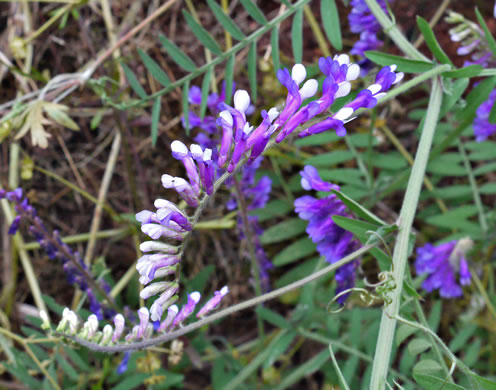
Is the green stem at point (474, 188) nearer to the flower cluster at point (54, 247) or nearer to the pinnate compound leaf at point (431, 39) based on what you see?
the pinnate compound leaf at point (431, 39)

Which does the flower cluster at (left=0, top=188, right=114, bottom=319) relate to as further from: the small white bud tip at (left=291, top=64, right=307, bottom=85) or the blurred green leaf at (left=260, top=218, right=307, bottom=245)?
the small white bud tip at (left=291, top=64, right=307, bottom=85)

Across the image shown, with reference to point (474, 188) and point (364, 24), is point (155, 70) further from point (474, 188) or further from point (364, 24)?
point (474, 188)

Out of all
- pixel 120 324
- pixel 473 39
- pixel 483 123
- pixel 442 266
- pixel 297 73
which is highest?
pixel 297 73

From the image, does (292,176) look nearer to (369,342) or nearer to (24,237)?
(369,342)

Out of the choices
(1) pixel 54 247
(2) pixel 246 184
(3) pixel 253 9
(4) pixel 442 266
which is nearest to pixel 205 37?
(3) pixel 253 9

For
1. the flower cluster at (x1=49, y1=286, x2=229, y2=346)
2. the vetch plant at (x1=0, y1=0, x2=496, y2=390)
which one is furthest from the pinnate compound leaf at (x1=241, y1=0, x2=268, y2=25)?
the flower cluster at (x1=49, y1=286, x2=229, y2=346)

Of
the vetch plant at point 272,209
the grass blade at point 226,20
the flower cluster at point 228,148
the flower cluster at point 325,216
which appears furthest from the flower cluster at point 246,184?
the flower cluster at point 228,148
